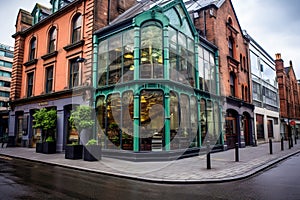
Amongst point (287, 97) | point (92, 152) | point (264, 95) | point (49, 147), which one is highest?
point (287, 97)

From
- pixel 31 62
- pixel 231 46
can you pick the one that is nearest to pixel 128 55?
pixel 31 62

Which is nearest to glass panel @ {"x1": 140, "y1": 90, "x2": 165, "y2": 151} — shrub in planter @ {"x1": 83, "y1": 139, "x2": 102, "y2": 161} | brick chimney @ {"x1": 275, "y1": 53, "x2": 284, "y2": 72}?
shrub in planter @ {"x1": 83, "y1": 139, "x2": 102, "y2": 161}

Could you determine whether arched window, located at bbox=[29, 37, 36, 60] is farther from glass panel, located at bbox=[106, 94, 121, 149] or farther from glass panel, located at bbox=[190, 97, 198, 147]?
glass panel, located at bbox=[190, 97, 198, 147]

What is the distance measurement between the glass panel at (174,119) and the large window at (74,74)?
292 inches

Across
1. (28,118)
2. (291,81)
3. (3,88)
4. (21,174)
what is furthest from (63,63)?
(3,88)

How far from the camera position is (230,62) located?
68.8ft

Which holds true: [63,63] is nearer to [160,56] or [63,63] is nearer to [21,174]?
[160,56]

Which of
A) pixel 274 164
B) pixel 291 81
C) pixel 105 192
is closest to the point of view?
pixel 105 192

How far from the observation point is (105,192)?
19.9 ft

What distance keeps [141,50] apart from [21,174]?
856 centimetres

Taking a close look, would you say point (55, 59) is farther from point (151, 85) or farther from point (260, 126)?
point (260, 126)

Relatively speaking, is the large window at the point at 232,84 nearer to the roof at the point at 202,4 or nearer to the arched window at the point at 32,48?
the roof at the point at 202,4

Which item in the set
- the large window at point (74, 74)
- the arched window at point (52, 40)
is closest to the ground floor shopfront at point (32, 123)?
the large window at point (74, 74)

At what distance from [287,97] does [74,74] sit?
1423 inches
